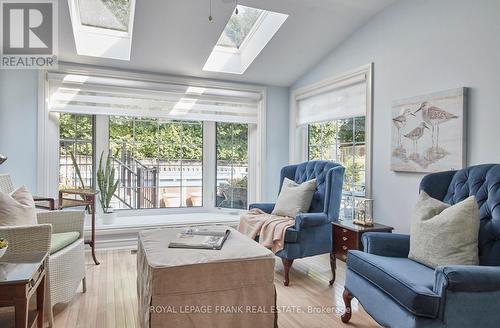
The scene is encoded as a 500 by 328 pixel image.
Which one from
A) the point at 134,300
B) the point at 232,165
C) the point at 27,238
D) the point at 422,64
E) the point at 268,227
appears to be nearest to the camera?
the point at 27,238

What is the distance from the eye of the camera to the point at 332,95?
369 cm

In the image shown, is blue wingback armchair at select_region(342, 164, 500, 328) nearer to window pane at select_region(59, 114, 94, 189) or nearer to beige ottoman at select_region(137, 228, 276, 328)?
beige ottoman at select_region(137, 228, 276, 328)

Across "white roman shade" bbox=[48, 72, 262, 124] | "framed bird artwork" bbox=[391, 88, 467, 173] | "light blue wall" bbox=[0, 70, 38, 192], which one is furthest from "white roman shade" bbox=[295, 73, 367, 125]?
"light blue wall" bbox=[0, 70, 38, 192]

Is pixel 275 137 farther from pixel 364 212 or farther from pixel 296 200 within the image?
pixel 364 212

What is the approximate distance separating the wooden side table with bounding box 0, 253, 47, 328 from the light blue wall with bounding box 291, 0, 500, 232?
2.62 m

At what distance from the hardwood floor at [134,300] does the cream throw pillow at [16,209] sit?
2.15 feet

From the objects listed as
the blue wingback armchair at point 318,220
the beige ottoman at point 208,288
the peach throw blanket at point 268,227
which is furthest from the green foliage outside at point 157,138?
the beige ottoman at point 208,288

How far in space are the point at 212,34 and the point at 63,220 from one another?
212cm

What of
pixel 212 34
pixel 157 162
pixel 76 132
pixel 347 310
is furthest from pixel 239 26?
pixel 347 310

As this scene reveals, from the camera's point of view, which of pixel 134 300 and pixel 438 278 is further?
pixel 134 300

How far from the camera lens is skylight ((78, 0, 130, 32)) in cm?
315

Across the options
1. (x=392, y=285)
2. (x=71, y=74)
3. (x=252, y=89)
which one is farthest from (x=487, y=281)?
(x=71, y=74)

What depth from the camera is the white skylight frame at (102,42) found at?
3.30 metres

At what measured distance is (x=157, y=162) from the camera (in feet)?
13.7
